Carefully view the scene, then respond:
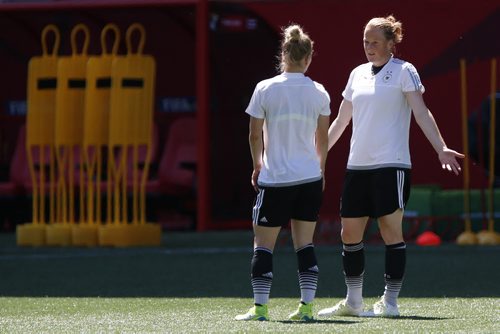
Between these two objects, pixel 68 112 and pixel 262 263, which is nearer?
pixel 262 263

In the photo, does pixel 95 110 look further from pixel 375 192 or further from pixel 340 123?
pixel 375 192

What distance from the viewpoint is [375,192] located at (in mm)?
7746

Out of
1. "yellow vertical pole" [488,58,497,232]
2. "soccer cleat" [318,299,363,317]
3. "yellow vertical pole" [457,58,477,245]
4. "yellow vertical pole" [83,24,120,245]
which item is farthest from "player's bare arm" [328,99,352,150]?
"yellow vertical pole" [83,24,120,245]

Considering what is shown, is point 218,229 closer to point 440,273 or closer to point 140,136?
point 140,136

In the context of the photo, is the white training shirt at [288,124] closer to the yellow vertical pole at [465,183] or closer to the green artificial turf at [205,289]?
the green artificial turf at [205,289]

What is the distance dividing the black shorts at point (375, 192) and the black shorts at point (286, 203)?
26 cm

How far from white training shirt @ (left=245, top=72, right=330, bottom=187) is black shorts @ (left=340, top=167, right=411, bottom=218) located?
0.30m

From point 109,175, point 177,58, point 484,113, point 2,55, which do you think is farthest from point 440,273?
point 2,55

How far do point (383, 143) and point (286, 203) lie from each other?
0.61 m

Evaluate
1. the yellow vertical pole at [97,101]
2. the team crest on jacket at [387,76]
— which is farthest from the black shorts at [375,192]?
the yellow vertical pole at [97,101]

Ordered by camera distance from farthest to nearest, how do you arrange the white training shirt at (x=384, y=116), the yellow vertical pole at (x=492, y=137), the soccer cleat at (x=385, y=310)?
1. the yellow vertical pole at (x=492, y=137)
2. the soccer cleat at (x=385, y=310)
3. the white training shirt at (x=384, y=116)

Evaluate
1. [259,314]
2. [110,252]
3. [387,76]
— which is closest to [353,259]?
[259,314]

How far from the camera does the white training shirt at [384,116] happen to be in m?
7.69

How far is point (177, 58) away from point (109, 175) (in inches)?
105
